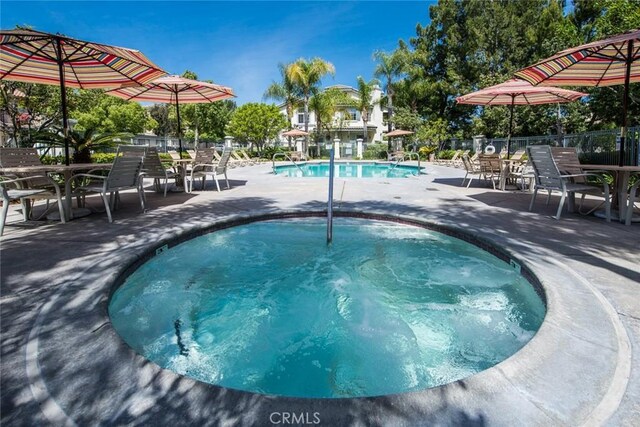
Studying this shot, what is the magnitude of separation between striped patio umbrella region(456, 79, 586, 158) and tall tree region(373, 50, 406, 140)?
67.4ft

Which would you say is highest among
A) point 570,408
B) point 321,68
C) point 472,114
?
point 321,68

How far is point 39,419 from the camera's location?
135 centimetres

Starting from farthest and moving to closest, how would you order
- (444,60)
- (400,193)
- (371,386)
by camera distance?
(444,60), (400,193), (371,386)

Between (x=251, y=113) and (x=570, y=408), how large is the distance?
103ft

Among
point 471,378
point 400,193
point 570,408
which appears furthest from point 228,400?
point 400,193

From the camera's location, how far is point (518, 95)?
9211 millimetres

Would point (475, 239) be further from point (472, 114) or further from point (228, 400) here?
point (472, 114)

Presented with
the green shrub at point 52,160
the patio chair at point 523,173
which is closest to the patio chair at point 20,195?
the green shrub at point 52,160

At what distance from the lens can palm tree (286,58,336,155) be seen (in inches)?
1165

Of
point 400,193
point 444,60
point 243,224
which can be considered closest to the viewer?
point 243,224

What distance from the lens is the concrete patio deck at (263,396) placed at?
4.55 ft

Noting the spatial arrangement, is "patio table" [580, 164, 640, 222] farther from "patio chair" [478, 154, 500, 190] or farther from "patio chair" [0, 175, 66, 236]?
"patio chair" [0, 175, 66, 236]

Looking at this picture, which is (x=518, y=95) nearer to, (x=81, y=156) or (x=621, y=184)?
(x=621, y=184)

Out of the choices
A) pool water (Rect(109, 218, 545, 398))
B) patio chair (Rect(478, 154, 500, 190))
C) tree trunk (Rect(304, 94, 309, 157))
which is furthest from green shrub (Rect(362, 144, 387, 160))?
pool water (Rect(109, 218, 545, 398))
